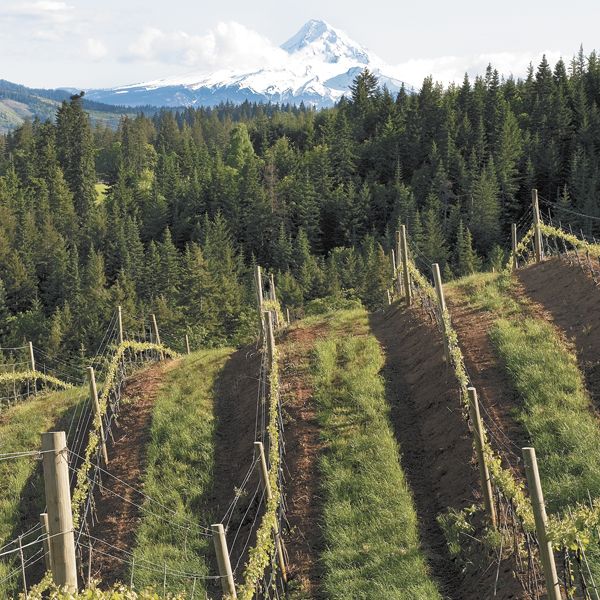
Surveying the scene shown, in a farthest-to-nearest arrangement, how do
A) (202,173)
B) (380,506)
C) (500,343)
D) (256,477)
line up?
(202,173), (500,343), (256,477), (380,506)

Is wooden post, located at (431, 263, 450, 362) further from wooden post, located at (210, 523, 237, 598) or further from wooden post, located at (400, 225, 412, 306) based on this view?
wooden post, located at (210, 523, 237, 598)

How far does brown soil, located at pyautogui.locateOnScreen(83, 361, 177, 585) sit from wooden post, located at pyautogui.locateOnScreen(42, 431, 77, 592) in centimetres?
611

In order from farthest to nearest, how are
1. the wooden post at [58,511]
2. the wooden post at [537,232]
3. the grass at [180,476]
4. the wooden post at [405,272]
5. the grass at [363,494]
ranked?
the wooden post at [537,232], the wooden post at [405,272], the grass at [180,476], the grass at [363,494], the wooden post at [58,511]

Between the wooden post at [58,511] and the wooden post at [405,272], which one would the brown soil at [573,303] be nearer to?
the wooden post at [405,272]

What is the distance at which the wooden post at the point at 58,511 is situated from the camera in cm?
593

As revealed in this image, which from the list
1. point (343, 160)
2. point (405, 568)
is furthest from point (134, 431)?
point (343, 160)

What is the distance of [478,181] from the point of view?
254ft

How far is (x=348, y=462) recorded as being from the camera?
45.2 feet

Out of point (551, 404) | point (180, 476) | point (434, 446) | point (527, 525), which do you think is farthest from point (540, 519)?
point (180, 476)

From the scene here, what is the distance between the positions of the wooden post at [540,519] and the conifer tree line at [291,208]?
157 ft

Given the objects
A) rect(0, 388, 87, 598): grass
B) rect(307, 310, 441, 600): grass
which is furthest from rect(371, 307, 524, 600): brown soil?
rect(0, 388, 87, 598): grass

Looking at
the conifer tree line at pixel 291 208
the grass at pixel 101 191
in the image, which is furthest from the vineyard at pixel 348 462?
the grass at pixel 101 191

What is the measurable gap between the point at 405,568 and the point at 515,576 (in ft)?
5.87

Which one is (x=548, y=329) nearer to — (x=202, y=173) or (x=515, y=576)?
(x=515, y=576)
